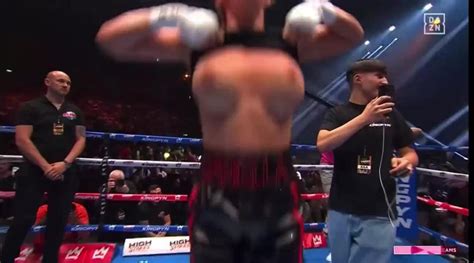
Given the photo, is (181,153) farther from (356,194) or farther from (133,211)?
(356,194)

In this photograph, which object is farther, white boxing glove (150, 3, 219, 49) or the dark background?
the dark background

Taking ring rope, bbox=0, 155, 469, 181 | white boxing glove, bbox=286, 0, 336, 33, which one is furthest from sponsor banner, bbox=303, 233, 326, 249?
white boxing glove, bbox=286, 0, 336, 33

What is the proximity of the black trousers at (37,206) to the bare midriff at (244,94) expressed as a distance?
1888 millimetres

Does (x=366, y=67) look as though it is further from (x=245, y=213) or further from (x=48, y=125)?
(x=48, y=125)

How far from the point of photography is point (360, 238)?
5.84 ft

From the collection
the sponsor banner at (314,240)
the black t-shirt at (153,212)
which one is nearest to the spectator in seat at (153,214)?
the black t-shirt at (153,212)

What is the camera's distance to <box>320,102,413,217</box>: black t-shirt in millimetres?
1768

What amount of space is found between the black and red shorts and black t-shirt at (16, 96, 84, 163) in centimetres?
184

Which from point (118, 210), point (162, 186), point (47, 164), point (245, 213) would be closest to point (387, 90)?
point (245, 213)

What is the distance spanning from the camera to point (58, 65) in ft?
26.0

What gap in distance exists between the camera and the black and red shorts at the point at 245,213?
1.00m

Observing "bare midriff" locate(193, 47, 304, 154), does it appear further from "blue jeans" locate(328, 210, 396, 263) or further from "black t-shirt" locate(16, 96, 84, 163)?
"black t-shirt" locate(16, 96, 84, 163)

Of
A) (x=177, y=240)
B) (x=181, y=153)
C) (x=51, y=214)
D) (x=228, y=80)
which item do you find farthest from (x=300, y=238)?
(x=181, y=153)

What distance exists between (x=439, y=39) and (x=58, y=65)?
21.4 ft
